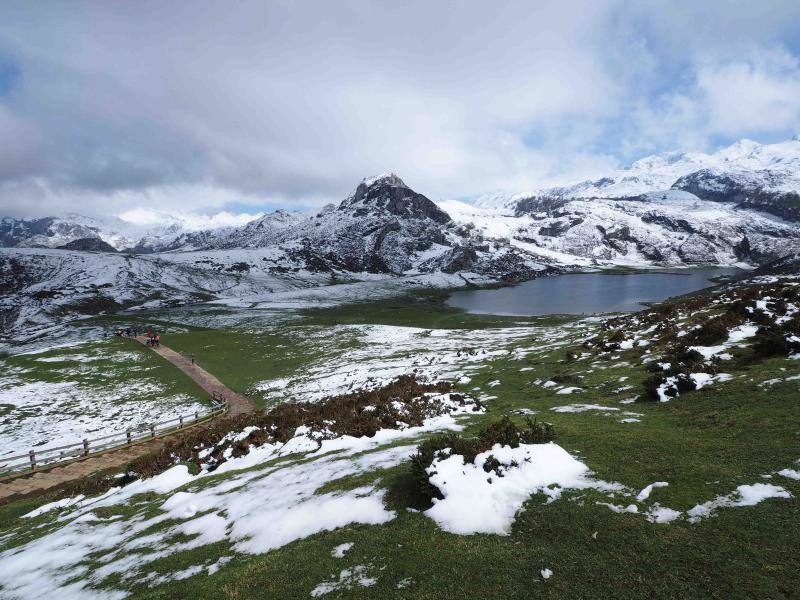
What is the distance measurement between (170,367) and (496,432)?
5759cm

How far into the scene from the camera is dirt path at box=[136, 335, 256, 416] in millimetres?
39562

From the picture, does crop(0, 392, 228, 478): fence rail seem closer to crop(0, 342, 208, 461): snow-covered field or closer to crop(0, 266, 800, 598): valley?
crop(0, 342, 208, 461): snow-covered field

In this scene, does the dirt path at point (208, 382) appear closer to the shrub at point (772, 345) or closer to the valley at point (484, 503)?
the valley at point (484, 503)

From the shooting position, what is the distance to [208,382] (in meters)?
49.2

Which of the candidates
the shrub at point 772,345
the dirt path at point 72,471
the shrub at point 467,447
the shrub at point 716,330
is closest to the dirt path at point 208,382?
the dirt path at point 72,471

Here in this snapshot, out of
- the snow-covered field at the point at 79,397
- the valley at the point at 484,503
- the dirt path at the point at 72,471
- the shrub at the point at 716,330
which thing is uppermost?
the shrub at the point at 716,330

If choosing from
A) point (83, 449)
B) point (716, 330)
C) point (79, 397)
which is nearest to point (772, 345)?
point (716, 330)

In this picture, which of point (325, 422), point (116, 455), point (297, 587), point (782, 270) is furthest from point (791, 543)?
point (782, 270)

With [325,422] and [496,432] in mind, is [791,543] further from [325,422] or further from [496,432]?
[325,422]

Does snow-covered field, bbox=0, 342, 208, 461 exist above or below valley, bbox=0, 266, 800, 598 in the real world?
below

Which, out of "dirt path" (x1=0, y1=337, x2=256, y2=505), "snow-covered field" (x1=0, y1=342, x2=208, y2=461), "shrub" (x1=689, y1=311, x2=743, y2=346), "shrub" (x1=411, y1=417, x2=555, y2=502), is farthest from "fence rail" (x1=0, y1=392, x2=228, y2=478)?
"shrub" (x1=689, y1=311, x2=743, y2=346)

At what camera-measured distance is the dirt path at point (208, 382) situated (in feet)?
130

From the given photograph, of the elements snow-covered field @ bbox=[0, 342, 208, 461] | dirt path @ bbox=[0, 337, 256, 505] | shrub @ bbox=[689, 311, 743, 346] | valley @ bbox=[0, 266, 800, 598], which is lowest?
snow-covered field @ bbox=[0, 342, 208, 461]

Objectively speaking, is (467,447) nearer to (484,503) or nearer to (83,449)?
(484,503)
